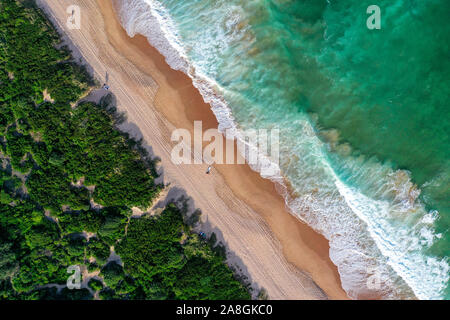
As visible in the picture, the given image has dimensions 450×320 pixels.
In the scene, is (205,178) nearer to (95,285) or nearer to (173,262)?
(173,262)

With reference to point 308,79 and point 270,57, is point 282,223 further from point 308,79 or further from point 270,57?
point 270,57

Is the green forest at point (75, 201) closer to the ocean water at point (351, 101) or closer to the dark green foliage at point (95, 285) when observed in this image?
the dark green foliage at point (95, 285)

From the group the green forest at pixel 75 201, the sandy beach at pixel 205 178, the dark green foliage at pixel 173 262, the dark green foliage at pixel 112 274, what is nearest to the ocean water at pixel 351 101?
the sandy beach at pixel 205 178

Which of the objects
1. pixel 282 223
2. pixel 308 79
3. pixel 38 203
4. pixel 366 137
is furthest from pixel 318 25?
pixel 38 203

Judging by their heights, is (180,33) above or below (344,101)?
above

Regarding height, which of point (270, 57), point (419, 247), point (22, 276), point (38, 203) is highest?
point (270, 57)

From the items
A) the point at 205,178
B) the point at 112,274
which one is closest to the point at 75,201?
the point at 112,274
